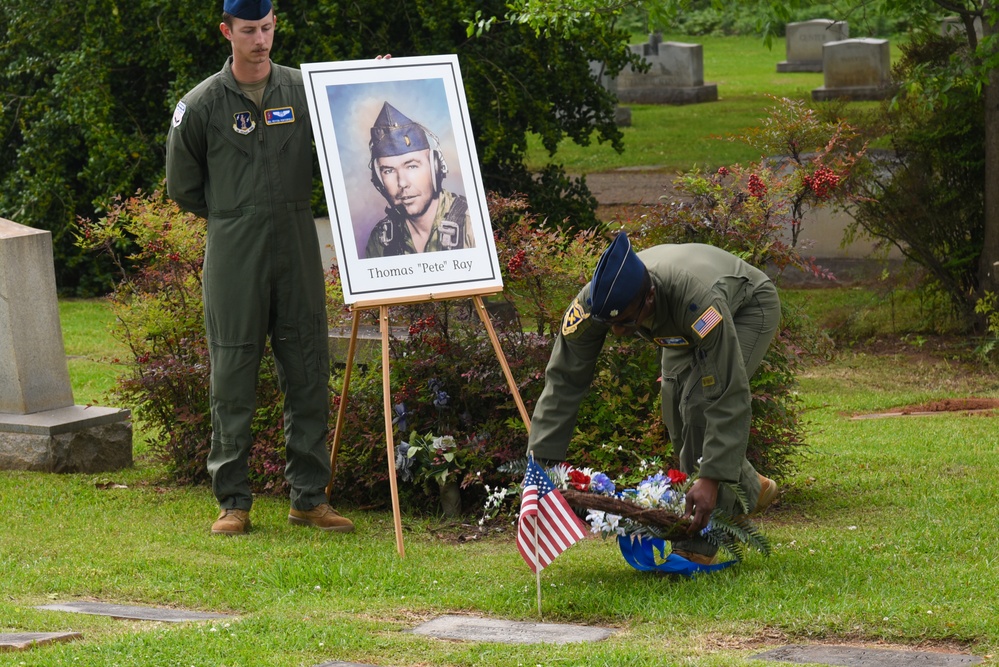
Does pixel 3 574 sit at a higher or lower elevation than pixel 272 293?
lower

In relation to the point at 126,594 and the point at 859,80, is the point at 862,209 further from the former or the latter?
the point at 859,80

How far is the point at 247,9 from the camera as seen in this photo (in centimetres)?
630

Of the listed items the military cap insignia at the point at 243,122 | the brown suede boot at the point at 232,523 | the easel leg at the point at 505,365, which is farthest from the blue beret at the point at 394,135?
the brown suede boot at the point at 232,523

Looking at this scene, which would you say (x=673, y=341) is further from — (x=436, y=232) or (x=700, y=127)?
(x=700, y=127)

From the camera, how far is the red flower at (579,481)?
563 centimetres

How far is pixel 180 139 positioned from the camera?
6.55 m

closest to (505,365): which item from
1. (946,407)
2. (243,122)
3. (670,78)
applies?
(243,122)

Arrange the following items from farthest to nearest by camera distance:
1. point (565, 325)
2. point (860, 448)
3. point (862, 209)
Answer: point (862, 209) < point (860, 448) < point (565, 325)

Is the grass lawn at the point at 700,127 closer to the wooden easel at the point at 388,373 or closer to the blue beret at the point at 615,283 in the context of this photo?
the wooden easel at the point at 388,373

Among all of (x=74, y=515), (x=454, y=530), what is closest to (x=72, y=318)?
(x=74, y=515)

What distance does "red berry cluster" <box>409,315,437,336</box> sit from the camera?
7.43 m

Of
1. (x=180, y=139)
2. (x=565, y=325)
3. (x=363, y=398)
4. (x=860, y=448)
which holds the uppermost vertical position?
(x=180, y=139)

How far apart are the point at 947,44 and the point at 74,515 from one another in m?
8.52

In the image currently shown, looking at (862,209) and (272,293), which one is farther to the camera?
(862,209)
